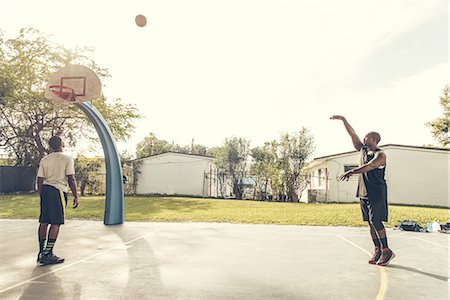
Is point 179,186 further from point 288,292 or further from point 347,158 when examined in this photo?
point 288,292

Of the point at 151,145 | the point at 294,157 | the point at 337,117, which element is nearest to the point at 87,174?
the point at 294,157

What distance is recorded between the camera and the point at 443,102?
31.1 meters

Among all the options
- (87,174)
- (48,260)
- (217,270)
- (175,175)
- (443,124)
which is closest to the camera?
(217,270)

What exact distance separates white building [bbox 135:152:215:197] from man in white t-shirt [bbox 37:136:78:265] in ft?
71.3

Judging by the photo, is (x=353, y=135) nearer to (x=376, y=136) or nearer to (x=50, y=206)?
(x=376, y=136)

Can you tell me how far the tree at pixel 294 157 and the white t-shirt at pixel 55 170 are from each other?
2053 cm

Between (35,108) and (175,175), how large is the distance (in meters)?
12.6

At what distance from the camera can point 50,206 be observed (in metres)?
4.79

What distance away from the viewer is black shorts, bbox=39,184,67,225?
15.6 feet

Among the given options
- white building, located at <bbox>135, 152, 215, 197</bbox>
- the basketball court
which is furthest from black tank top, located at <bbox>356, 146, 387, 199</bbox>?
white building, located at <bbox>135, 152, 215, 197</bbox>

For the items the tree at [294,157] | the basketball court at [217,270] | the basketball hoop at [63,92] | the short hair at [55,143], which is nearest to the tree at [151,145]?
the tree at [294,157]

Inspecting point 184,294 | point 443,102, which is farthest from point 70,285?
point 443,102

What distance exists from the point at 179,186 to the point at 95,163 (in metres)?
7.66

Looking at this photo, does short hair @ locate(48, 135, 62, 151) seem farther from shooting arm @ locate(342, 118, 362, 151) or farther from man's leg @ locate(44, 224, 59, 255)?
shooting arm @ locate(342, 118, 362, 151)
